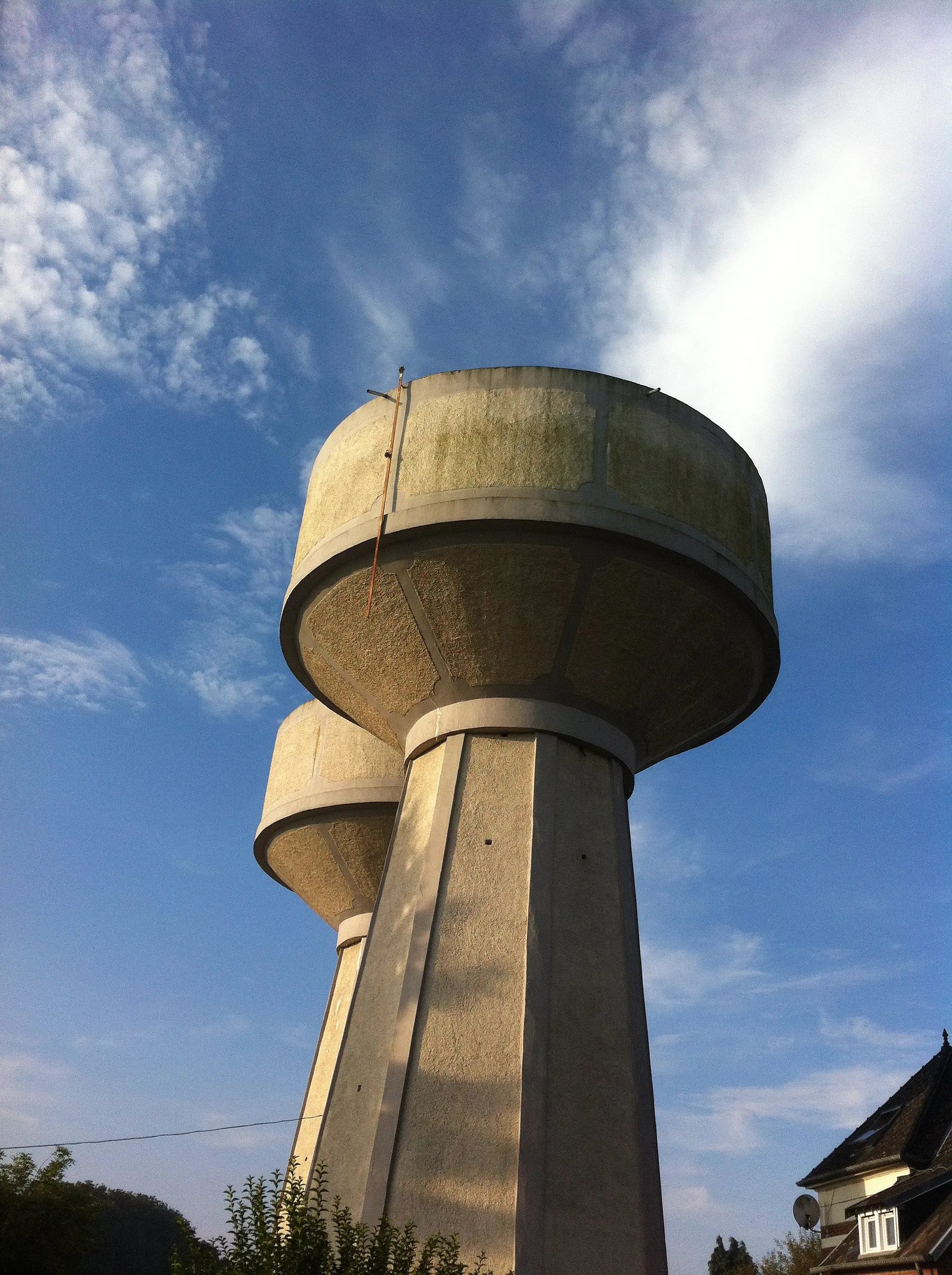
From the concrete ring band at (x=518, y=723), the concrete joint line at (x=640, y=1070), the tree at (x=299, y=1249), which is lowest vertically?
the tree at (x=299, y=1249)

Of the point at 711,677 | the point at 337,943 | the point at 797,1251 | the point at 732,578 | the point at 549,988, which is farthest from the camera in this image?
the point at 797,1251

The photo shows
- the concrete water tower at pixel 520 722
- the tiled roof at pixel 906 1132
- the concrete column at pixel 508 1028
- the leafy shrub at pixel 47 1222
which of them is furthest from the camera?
the tiled roof at pixel 906 1132

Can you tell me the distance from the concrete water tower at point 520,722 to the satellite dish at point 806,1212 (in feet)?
37.1

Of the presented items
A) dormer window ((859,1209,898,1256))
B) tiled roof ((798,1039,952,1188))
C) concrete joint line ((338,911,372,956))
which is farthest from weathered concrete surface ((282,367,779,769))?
tiled roof ((798,1039,952,1188))

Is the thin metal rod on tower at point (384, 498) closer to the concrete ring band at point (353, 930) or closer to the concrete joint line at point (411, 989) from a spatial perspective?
the concrete joint line at point (411, 989)

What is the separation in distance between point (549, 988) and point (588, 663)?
258 cm

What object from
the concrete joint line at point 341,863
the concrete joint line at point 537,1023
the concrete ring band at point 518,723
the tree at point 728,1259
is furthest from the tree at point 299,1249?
the tree at point 728,1259

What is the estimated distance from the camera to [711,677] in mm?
10031

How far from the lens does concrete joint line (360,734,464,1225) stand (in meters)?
7.86

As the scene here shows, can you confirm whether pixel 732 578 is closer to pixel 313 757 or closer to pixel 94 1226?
pixel 313 757

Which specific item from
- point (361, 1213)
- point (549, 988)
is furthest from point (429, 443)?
point (361, 1213)

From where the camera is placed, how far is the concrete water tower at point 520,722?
26.2 ft

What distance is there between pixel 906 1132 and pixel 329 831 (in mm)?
12154

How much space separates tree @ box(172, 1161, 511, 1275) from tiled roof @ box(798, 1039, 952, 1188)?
15917 millimetres
